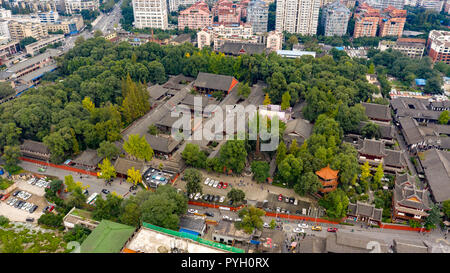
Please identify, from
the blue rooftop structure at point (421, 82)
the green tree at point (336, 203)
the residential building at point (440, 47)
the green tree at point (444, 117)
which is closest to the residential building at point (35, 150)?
the green tree at point (336, 203)

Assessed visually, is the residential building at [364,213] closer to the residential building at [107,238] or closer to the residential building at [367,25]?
the residential building at [107,238]

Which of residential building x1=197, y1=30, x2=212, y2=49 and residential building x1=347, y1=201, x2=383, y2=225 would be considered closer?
residential building x1=347, y1=201, x2=383, y2=225

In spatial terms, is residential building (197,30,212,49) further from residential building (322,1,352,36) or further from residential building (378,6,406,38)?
residential building (378,6,406,38)

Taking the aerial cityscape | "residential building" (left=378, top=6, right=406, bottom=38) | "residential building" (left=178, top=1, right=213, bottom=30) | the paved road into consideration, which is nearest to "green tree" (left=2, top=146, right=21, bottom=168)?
the aerial cityscape

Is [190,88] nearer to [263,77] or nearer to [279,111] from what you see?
[263,77]

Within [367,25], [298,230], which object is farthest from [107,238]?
[367,25]

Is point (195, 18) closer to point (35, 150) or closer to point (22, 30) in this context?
point (22, 30)

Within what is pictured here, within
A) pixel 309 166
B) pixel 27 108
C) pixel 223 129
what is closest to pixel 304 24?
pixel 223 129
